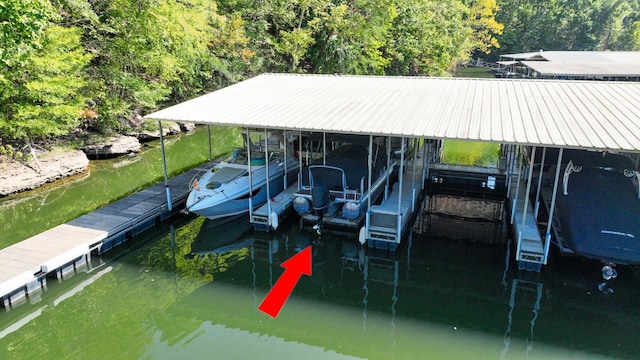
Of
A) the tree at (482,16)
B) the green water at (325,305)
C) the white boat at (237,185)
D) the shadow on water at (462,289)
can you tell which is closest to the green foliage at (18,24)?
the green water at (325,305)

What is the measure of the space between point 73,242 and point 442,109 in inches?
312

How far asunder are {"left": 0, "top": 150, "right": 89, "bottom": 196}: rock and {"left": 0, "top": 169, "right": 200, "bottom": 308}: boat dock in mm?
4220

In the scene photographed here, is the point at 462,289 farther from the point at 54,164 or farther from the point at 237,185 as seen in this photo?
the point at 54,164

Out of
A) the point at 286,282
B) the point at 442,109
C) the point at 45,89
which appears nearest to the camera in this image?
the point at 286,282

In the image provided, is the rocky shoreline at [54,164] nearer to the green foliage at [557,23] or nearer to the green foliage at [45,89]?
the green foliage at [45,89]

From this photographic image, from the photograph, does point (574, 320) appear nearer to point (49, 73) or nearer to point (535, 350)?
point (535, 350)

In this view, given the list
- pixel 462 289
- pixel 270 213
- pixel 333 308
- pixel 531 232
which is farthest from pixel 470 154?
pixel 333 308

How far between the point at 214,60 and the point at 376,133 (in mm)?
16932

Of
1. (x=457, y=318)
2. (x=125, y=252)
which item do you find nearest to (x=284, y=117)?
(x=125, y=252)

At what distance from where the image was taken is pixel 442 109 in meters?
9.38

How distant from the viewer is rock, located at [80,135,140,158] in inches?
641

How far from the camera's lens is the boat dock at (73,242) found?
7516 mm

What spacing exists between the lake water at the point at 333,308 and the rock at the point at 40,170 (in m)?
5.54

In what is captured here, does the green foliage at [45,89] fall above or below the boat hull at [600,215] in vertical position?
above
